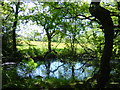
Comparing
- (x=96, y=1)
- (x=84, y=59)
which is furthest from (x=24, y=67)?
(x=84, y=59)

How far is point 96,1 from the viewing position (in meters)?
3.97

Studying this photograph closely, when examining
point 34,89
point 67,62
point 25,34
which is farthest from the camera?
point 25,34

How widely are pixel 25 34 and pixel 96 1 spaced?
12804mm

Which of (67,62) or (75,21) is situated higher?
(75,21)

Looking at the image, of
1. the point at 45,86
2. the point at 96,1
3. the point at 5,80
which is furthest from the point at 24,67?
the point at 96,1

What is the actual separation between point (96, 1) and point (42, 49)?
11872mm

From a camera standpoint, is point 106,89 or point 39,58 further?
point 39,58

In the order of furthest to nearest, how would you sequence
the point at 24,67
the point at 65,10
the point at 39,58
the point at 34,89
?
1. the point at 39,58
2. the point at 65,10
3. the point at 24,67
4. the point at 34,89

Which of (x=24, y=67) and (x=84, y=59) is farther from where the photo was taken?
(x=84, y=59)

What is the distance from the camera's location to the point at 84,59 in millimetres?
7719

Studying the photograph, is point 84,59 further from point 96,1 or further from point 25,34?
point 25,34

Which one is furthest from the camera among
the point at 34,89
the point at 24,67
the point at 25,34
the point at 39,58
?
the point at 25,34

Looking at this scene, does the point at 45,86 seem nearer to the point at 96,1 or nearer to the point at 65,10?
the point at 96,1

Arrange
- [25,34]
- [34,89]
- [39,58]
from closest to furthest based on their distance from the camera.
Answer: [34,89]
[39,58]
[25,34]
